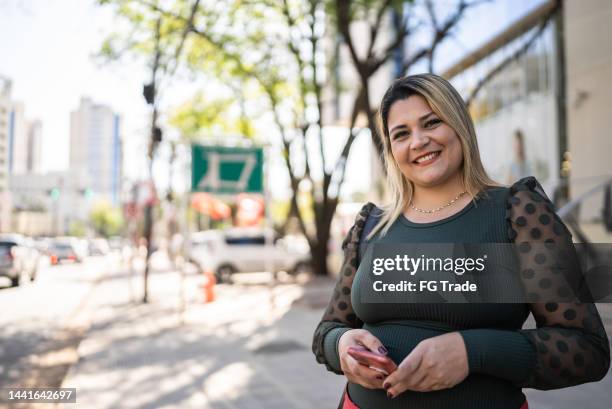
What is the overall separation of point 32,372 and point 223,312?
5389 mm

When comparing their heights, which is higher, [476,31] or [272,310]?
[476,31]

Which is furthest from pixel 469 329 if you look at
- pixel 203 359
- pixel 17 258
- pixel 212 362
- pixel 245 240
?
pixel 245 240

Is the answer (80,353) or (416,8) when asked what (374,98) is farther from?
(80,353)

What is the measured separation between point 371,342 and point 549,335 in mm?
421

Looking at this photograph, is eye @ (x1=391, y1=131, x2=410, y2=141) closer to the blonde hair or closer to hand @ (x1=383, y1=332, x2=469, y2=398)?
the blonde hair

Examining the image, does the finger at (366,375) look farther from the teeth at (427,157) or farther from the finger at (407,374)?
the teeth at (427,157)

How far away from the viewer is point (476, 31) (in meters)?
20.8

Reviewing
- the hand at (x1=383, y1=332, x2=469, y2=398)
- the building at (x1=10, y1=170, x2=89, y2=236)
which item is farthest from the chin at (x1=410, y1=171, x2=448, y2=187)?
the building at (x1=10, y1=170, x2=89, y2=236)

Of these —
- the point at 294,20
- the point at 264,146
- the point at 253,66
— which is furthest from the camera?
the point at 253,66

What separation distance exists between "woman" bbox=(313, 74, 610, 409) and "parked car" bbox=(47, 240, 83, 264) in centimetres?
320

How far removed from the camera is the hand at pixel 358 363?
138cm

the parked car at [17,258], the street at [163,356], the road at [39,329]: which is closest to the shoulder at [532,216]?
the street at [163,356]

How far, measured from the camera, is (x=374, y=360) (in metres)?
1.34

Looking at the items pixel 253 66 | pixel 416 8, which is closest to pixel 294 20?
pixel 253 66
